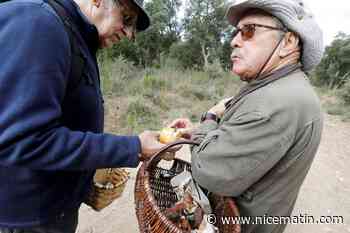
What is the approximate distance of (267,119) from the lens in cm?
119

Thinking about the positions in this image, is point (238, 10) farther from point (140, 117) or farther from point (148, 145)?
point (140, 117)

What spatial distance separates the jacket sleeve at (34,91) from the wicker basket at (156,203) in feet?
1.30

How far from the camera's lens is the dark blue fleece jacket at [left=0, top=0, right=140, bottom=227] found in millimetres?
994

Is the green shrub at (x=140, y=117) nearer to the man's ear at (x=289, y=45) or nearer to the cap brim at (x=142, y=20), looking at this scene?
the cap brim at (x=142, y=20)

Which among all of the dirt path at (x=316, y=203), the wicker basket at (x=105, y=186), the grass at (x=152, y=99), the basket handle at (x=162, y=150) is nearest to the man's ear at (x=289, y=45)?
the basket handle at (x=162, y=150)

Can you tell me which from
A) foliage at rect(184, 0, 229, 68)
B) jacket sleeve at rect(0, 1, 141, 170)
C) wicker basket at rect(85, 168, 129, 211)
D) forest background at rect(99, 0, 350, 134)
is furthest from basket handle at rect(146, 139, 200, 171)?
foliage at rect(184, 0, 229, 68)

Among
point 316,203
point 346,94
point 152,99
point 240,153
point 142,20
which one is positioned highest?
point 142,20

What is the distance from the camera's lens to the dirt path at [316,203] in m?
3.04

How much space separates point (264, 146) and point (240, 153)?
0.11 m

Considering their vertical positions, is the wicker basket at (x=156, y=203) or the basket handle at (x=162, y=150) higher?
the basket handle at (x=162, y=150)

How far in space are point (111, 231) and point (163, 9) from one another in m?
22.6

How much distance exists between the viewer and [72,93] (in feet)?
4.06

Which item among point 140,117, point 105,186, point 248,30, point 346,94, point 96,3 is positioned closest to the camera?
point 96,3

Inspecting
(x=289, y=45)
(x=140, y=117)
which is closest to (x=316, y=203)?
(x=289, y=45)
